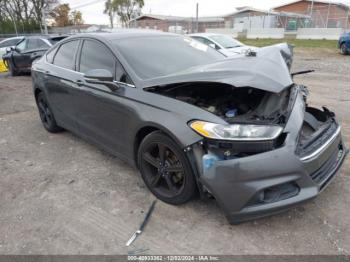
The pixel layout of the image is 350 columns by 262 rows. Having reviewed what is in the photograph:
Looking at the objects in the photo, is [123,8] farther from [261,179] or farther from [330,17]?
[261,179]

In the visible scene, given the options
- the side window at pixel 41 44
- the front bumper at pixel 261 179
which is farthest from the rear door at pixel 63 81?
the side window at pixel 41 44

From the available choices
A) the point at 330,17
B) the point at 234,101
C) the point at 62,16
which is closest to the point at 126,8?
the point at 62,16

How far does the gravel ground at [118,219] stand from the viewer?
2369 mm

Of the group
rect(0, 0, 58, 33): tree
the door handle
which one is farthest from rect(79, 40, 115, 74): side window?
rect(0, 0, 58, 33): tree

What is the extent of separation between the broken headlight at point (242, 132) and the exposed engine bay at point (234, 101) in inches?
2.9

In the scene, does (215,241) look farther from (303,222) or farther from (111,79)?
(111,79)

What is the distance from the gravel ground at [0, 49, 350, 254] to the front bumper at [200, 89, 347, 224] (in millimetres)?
314

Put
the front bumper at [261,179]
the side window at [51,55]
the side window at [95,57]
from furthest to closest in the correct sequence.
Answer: the side window at [51,55] < the side window at [95,57] < the front bumper at [261,179]

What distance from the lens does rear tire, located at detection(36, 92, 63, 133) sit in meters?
4.89

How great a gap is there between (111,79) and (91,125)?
3.00ft

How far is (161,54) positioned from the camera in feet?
11.2

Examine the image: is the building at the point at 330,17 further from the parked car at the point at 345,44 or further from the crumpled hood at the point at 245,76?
the crumpled hood at the point at 245,76

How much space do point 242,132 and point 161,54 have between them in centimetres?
159

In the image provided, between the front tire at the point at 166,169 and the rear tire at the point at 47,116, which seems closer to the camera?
the front tire at the point at 166,169
